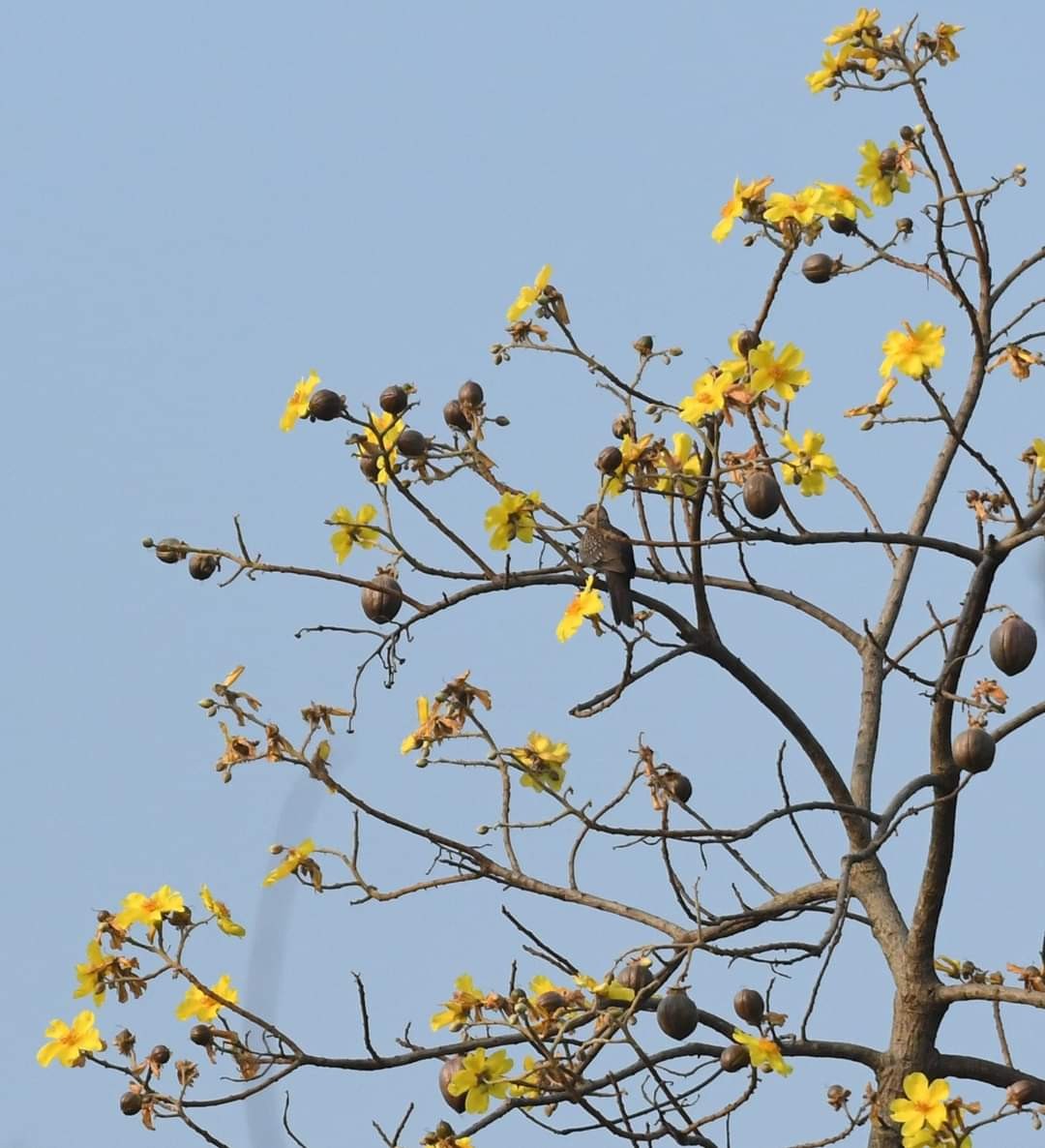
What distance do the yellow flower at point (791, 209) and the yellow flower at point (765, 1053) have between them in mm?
1632

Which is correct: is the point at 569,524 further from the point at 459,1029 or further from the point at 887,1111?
the point at 887,1111

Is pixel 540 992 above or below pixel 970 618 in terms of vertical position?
below

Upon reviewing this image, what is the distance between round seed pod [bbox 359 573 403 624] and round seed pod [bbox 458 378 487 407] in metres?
0.42

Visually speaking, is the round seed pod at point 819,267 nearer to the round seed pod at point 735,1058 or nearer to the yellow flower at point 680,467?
the yellow flower at point 680,467

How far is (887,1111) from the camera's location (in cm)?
409

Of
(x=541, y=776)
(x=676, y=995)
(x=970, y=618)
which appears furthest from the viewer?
(x=541, y=776)

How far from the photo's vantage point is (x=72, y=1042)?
161 inches

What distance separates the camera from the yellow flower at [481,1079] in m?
3.78

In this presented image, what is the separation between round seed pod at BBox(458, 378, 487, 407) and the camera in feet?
13.1

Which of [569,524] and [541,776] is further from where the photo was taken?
[541,776]

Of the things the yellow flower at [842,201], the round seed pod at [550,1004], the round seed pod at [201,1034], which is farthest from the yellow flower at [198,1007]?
the yellow flower at [842,201]

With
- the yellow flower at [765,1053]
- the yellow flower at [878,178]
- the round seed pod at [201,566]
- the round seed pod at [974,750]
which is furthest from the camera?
the yellow flower at [878,178]

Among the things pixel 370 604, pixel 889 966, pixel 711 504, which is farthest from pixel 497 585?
pixel 889 966

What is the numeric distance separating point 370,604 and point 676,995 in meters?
1.05
